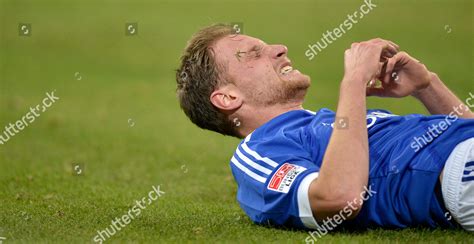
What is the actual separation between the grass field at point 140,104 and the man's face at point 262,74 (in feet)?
2.71

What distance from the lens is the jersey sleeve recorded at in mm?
4559

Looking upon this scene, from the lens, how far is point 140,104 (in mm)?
14266

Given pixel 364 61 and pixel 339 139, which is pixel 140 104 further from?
pixel 339 139

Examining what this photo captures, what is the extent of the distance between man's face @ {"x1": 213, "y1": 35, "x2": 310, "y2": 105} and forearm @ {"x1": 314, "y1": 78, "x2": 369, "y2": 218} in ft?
2.56

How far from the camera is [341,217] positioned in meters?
4.54

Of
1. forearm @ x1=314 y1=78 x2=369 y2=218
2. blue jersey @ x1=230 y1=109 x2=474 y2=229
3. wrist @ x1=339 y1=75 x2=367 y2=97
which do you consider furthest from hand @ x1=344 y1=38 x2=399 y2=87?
blue jersey @ x1=230 y1=109 x2=474 y2=229

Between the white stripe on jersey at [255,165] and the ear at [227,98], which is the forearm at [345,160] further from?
the ear at [227,98]

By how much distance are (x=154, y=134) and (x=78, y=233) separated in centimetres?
657

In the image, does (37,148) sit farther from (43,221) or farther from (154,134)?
(43,221)

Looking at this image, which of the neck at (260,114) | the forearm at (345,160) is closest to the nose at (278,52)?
the neck at (260,114)

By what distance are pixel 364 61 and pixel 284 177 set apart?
0.83m

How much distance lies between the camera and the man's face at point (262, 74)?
5.36 meters

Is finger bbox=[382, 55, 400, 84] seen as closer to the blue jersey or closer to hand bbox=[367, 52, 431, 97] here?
hand bbox=[367, 52, 431, 97]

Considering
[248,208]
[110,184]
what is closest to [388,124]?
[248,208]
